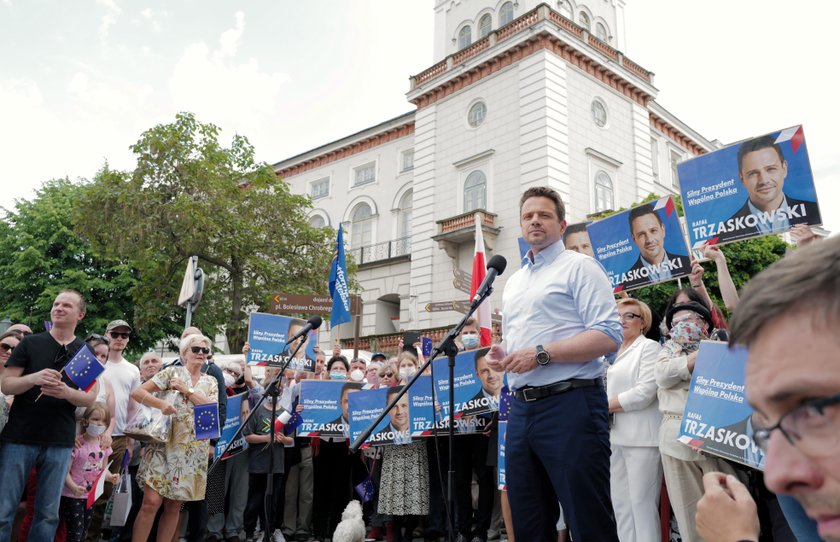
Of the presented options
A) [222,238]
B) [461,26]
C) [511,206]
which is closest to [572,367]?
[222,238]

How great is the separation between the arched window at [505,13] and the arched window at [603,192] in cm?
766

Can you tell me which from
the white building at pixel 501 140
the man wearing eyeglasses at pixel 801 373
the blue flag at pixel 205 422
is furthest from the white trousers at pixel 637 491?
the white building at pixel 501 140

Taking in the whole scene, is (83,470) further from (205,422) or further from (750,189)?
(750,189)

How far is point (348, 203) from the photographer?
109 feet

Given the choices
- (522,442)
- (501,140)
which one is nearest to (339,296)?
(522,442)

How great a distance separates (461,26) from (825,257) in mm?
28939

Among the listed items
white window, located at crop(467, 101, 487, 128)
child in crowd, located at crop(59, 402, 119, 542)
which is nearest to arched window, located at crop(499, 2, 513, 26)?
white window, located at crop(467, 101, 487, 128)

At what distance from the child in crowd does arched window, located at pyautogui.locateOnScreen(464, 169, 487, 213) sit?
1937 centimetres

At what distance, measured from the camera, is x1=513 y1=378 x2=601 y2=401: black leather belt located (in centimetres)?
343

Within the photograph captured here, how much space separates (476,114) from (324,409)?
19535 millimetres

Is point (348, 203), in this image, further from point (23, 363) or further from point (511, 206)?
point (23, 363)

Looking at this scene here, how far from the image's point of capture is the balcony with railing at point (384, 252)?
98.4 feet

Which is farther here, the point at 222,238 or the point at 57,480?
the point at 222,238

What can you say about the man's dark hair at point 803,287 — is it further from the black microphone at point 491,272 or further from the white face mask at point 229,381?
the white face mask at point 229,381
